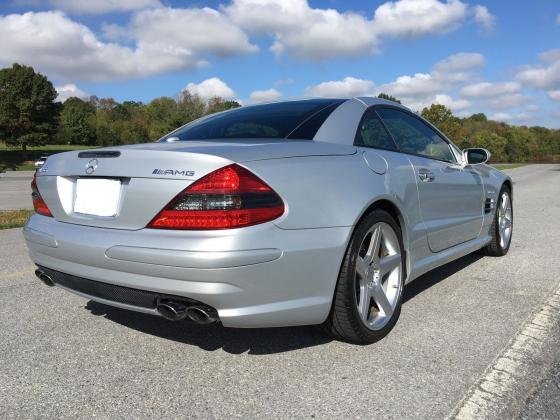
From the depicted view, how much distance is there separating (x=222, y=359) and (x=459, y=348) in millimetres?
1331

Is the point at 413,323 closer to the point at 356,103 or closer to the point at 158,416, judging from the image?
the point at 356,103

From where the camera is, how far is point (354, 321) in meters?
2.84

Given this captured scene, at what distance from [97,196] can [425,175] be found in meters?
2.18

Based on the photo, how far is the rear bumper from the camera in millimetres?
2350

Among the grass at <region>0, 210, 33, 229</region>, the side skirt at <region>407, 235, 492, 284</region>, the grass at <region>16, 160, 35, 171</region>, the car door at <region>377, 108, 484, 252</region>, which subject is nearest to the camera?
the side skirt at <region>407, 235, 492, 284</region>

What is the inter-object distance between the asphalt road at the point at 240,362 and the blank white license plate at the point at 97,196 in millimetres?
803

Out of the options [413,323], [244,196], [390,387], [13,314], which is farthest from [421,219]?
[13,314]

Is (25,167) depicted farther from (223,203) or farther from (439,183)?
(223,203)

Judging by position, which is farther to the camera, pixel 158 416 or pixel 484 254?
pixel 484 254

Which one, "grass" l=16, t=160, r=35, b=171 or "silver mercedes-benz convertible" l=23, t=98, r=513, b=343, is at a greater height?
"silver mercedes-benz convertible" l=23, t=98, r=513, b=343

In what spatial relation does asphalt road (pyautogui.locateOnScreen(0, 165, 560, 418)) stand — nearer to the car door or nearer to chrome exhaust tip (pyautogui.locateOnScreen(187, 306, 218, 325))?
chrome exhaust tip (pyautogui.locateOnScreen(187, 306, 218, 325))

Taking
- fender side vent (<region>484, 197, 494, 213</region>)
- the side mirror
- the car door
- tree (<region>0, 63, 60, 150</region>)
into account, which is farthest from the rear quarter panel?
tree (<region>0, 63, 60, 150</region>)

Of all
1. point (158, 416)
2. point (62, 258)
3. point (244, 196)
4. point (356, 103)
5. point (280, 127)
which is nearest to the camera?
point (158, 416)

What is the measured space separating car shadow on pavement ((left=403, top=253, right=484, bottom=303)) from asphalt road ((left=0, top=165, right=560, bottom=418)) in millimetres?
47
